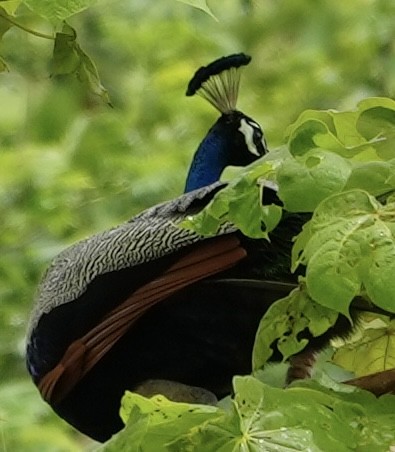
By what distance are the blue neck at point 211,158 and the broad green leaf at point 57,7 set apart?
44cm

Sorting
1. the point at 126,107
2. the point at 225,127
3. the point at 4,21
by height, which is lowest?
the point at 126,107

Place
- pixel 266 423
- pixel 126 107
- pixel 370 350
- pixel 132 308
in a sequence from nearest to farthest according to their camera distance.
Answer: pixel 266 423, pixel 370 350, pixel 132 308, pixel 126 107

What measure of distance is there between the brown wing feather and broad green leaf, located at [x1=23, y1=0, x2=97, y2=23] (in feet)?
0.79

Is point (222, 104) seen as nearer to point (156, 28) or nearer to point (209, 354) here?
point (209, 354)

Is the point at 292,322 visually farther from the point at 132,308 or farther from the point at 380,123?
the point at 132,308

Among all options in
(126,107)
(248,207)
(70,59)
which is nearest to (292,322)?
(248,207)

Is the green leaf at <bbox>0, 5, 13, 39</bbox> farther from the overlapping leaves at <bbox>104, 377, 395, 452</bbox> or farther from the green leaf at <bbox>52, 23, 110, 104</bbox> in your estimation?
the overlapping leaves at <bbox>104, 377, 395, 452</bbox>

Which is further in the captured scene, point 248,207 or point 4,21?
point 4,21

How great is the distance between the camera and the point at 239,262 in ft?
1.95

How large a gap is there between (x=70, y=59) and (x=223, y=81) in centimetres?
27

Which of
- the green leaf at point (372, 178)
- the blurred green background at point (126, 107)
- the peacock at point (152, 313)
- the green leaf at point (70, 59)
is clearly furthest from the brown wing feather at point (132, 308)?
the blurred green background at point (126, 107)

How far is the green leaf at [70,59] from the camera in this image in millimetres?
550

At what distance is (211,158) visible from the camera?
83cm

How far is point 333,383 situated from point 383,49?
53.0 inches
